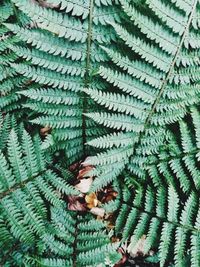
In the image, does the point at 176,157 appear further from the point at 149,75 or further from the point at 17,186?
the point at 17,186

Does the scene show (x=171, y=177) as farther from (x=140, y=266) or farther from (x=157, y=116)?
(x=140, y=266)

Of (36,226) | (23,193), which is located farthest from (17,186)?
(36,226)

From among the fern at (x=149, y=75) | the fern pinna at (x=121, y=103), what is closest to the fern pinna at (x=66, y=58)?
the fern pinna at (x=121, y=103)

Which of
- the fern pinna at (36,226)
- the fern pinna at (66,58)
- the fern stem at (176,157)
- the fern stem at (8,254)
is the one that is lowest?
the fern stem at (8,254)

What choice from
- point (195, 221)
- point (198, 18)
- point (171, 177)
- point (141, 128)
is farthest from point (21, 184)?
point (198, 18)

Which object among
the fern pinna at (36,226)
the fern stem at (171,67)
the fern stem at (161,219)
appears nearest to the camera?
the fern stem at (171,67)

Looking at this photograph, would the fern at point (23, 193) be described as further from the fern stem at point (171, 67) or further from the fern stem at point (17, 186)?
the fern stem at point (171, 67)

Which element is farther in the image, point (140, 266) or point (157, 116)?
point (140, 266)

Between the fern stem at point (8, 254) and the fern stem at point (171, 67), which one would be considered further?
the fern stem at point (8, 254)
